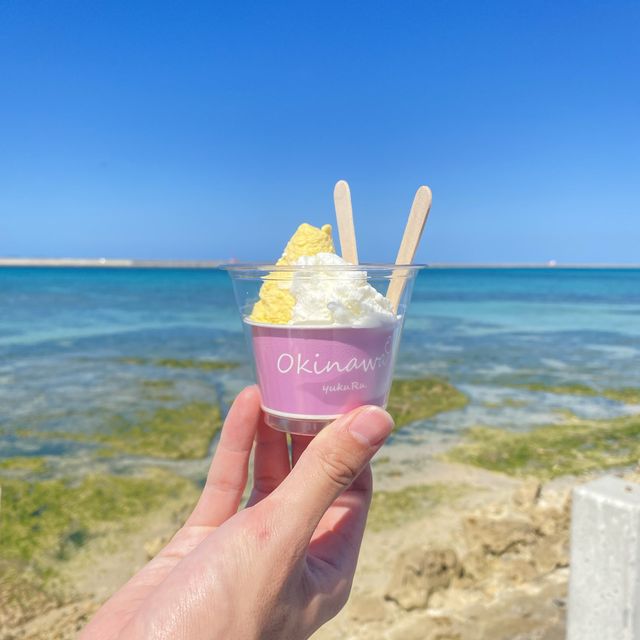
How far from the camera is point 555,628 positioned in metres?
4.25

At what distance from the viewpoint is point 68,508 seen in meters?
6.78

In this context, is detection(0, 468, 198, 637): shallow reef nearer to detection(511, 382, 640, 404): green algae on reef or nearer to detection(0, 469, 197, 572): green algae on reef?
detection(0, 469, 197, 572): green algae on reef

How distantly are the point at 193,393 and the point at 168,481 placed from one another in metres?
4.29

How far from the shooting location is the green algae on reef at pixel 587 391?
1170 centimetres

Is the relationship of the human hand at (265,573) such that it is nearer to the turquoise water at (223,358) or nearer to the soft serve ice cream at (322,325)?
the soft serve ice cream at (322,325)

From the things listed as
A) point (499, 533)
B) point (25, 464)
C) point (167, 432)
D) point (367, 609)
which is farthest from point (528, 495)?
point (25, 464)

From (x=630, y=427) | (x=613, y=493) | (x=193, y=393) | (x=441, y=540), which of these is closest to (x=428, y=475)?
(x=441, y=540)

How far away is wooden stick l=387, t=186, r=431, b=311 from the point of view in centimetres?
204

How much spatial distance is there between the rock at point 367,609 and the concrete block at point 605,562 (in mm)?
1957

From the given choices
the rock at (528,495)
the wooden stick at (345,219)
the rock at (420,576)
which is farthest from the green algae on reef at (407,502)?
the wooden stick at (345,219)

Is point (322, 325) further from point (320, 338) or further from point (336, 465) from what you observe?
point (336, 465)

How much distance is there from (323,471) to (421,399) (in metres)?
9.69

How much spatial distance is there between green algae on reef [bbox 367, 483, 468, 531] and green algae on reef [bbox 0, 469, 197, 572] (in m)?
2.30

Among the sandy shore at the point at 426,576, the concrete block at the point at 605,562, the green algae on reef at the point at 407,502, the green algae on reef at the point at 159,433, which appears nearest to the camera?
the concrete block at the point at 605,562
